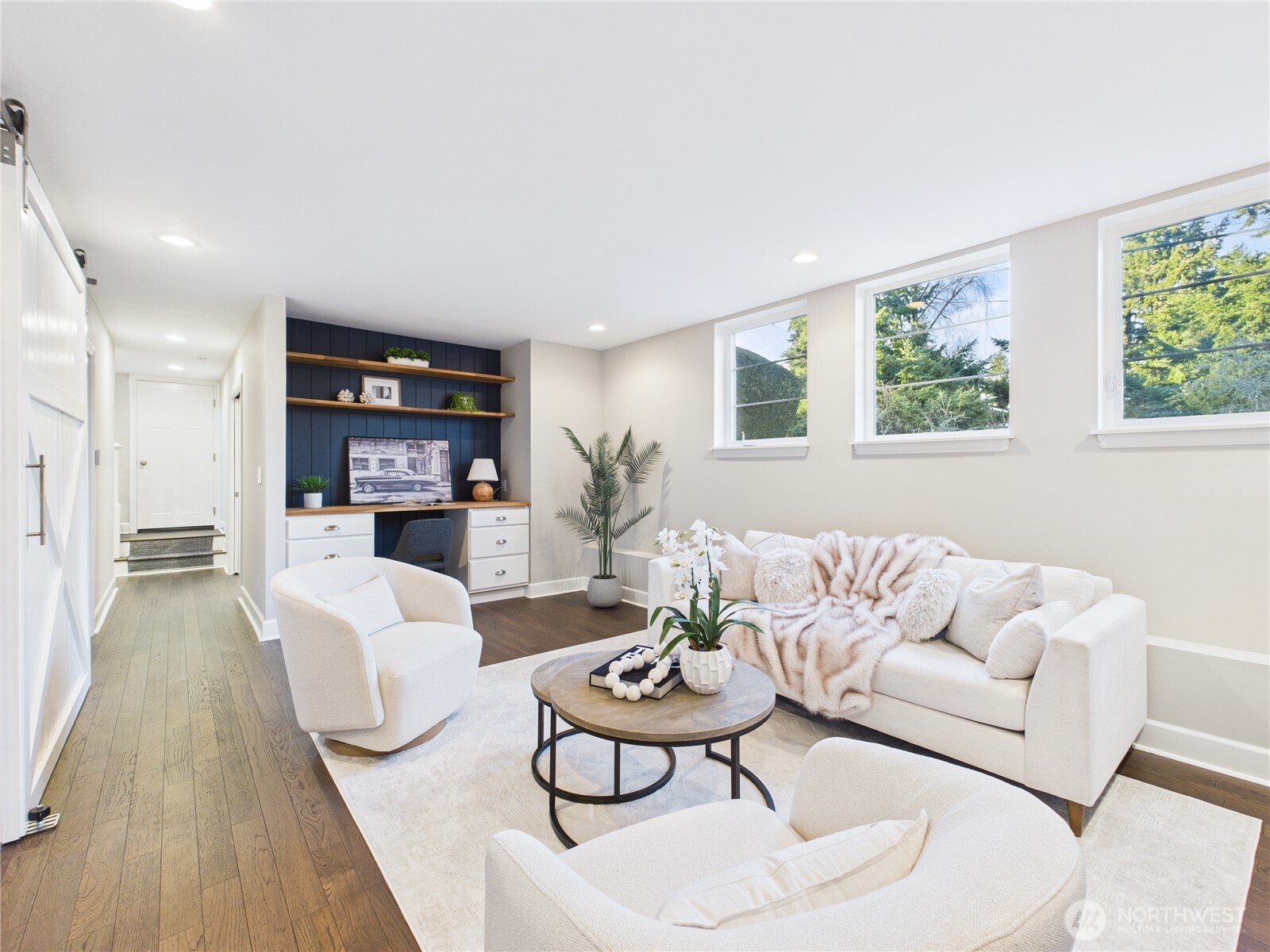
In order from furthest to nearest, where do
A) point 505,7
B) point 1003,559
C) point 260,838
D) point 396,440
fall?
point 396,440 → point 1003,559 → point 260,838 → point 505,7

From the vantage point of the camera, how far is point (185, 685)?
316 cm

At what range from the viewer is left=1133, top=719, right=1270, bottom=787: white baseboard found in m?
2.21

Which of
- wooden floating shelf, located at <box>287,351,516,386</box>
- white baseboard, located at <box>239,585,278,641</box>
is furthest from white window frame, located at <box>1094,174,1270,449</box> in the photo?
white baseboard, located at <box>239,585,278,641</box>

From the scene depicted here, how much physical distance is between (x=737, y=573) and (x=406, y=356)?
3.37m

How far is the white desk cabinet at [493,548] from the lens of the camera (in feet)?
16.5

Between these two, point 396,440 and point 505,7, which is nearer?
point 505,7

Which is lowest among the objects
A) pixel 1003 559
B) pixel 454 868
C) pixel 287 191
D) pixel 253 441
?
pixel 454 868

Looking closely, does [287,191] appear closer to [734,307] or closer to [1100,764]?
[734,307]

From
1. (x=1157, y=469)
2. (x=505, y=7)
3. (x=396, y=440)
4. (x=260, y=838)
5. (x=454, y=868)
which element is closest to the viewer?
(x=505, y=7)

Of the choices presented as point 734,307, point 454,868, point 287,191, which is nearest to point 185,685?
point 454,868

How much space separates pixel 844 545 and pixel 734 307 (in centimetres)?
197

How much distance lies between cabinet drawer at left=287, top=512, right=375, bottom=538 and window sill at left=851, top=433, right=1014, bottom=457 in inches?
140

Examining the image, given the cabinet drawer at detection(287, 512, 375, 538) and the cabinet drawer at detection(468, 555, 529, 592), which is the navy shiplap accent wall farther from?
the cabinet drawer at detection(468, 555, 529, 592)

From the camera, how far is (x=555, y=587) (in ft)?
18.0
